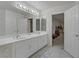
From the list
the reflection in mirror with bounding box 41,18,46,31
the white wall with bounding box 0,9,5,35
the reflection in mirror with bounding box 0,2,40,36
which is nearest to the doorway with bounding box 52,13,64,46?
the reflection in mirror with bounding box 41,18,46,31

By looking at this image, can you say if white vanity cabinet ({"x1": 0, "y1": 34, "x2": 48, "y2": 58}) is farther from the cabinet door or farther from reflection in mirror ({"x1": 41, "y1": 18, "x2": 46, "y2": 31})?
reflection in mirror ({"x1": 41, "y1": 18, "x2": 46, "y2": 31})

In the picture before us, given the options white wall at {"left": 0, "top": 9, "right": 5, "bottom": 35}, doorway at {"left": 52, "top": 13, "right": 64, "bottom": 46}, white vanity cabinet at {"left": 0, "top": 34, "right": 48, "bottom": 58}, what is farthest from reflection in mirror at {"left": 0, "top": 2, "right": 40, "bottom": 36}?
doorway at {"left": 52, "top": 13, "right": 64, "bottom": 46}

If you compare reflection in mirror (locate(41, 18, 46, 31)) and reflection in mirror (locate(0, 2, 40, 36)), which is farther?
reflection in mirror (locate(41, 18, 46, 31))

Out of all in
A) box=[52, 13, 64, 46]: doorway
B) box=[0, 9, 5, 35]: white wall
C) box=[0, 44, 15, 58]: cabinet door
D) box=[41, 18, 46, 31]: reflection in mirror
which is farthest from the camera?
box=[52, 13, 64, 46]: doorway

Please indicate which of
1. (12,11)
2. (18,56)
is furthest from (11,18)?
(18,56)

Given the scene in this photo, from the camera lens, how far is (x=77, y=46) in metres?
3.03

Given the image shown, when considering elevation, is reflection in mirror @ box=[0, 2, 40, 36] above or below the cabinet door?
above

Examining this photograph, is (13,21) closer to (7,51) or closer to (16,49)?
(16,49)

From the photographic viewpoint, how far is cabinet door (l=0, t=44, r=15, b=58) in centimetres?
204

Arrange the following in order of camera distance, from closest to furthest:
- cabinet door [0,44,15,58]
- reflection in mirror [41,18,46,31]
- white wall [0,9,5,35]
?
cabinet door [0,44,15,58] → white wall [0,9,5,35] → reflection in mirror [41,18,46,31]

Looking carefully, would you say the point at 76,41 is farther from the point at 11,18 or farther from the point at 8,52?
the point at 11,18

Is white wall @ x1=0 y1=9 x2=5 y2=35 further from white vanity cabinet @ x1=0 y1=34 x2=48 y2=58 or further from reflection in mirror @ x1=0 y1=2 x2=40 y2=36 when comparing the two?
white vanity cabinet @ x1=0 y1=34 x2=48 y2=58

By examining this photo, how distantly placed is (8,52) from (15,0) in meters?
2.08

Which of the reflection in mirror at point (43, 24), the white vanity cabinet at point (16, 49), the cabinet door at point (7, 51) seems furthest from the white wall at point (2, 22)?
the reflection in mirror at point (43, 24)
